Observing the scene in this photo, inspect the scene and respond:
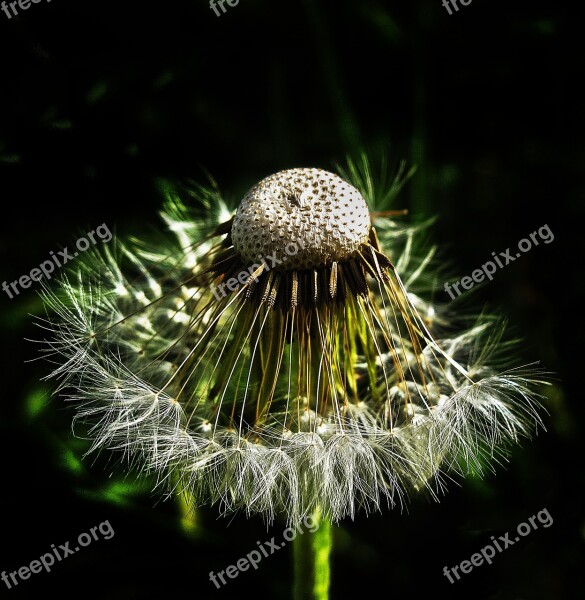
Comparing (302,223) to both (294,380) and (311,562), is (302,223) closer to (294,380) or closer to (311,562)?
(294,380)

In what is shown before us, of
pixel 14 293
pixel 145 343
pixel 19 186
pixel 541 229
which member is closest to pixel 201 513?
pixel 145 343

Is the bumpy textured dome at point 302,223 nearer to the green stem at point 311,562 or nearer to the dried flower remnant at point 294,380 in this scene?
the dried flower remnant at point 294,380

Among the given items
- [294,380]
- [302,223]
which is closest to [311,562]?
[294,380]

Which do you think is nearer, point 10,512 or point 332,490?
point 332,490

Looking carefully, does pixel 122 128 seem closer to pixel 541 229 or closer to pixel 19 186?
pixel 19 186

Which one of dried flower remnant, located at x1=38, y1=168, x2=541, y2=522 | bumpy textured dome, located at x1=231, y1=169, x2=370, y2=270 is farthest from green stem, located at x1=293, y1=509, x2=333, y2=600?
bumpy textured dome, located at x1=231, y1=169, x2=370, y2=270

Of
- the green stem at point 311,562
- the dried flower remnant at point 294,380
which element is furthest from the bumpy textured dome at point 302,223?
the green stem at point 311,562
